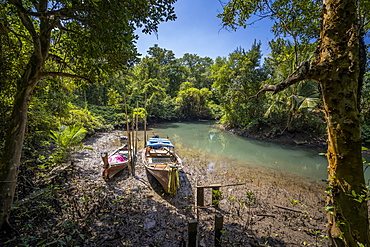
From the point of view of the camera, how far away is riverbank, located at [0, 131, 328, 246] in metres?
3.55

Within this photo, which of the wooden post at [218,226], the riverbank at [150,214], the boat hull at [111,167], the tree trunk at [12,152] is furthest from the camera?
the boat hull at [111,167]

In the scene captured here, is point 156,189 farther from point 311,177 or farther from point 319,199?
point 311,177

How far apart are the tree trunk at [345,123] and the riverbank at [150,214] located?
50cm

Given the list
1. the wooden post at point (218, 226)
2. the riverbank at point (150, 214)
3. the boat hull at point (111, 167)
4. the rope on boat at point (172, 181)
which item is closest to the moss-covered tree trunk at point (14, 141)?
the riverbank at point (150, 214)

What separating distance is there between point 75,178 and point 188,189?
178 inches

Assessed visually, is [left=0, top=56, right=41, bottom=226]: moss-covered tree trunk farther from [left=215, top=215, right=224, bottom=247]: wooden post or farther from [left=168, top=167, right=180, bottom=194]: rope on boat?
[left=215, top=215, right=224, bottom=247]: wooden post

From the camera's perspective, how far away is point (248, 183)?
773cm

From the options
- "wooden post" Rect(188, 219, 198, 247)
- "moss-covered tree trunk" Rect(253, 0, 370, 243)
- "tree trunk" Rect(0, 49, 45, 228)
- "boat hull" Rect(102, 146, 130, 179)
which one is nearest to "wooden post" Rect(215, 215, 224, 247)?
"wooden post" Rect(188, 219, 198, 247)

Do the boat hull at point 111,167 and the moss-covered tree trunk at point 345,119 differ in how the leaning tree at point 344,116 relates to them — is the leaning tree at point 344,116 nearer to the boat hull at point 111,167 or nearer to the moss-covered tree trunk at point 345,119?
the moss-covered tree trunk at point 345,119

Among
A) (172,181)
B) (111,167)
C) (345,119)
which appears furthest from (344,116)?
(111,167)

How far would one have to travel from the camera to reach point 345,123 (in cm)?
175

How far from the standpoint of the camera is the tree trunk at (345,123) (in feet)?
5.69

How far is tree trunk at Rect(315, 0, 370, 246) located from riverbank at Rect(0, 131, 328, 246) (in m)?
0.50

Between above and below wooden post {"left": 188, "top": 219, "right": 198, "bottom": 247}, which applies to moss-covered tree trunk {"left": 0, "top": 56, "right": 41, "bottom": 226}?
above
